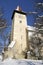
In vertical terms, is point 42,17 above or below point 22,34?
above

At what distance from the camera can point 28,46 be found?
25.4m

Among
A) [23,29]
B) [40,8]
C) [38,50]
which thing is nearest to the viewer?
[40,8]

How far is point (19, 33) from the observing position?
26609 millimetres

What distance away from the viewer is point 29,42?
2553 cm

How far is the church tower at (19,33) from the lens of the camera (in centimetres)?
2446

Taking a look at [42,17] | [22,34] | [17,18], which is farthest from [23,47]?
[42,17]

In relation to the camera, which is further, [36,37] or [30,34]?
[30,34]

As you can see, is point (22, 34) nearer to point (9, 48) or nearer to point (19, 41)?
point (19, 41)

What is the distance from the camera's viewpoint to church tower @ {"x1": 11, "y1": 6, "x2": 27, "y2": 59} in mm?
24464

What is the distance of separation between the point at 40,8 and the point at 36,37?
14.2m

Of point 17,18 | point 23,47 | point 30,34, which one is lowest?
point 23,47

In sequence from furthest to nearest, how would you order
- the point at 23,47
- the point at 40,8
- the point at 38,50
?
the point at 23,47, the point at 38,50, the point at 40,8

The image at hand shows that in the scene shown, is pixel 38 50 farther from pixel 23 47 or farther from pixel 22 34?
pixel 22 34

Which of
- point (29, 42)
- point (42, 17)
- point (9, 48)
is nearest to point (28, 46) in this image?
point (29, 42)
